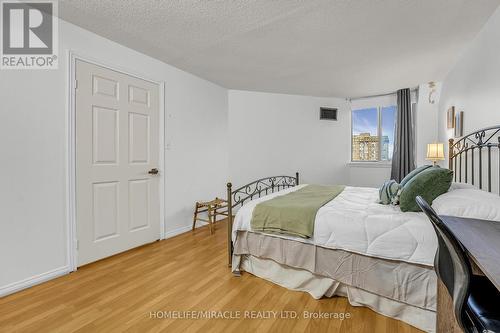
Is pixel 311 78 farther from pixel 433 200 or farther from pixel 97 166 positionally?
pixel 97 166

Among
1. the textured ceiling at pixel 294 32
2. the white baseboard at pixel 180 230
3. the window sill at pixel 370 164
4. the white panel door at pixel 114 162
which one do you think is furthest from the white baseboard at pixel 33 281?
the window sill at pixel 370 164

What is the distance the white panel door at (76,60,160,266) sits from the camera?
7.72 feet

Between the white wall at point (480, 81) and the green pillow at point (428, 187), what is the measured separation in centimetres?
76

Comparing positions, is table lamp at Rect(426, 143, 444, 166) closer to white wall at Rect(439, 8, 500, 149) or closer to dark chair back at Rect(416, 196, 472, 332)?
white wall at Rect(439, 8, 500, 149)

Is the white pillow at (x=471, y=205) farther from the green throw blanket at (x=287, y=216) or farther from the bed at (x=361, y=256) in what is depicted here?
the green throw blanket at (x=287, y=216)

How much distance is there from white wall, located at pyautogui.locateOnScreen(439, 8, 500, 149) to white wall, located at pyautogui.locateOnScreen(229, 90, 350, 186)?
199cm

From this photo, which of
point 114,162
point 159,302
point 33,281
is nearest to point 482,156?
point 159,302

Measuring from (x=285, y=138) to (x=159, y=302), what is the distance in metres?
3.57

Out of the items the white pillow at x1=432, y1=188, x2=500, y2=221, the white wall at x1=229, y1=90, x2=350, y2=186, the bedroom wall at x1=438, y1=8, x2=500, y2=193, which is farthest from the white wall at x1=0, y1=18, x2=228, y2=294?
the bedroom wall at x1=438, y1=8, x2=500, y2=193

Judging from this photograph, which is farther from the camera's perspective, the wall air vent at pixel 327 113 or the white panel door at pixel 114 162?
the wall air vent at pixel 327 113

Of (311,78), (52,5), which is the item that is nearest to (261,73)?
(311,78)

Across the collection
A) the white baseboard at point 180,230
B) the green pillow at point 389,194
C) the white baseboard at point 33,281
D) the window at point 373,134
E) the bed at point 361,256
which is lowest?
the white baseboard at point 33,281

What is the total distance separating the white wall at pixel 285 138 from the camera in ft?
14.4

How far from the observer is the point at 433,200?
5.67ft
